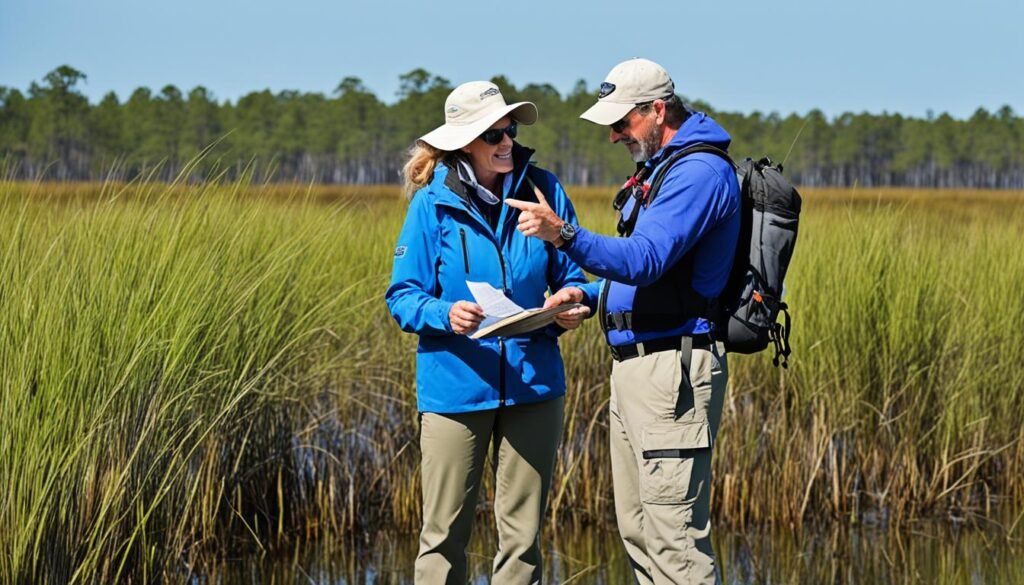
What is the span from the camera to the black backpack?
3.69 metres

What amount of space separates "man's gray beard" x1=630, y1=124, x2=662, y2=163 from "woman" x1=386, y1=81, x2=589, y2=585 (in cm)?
31

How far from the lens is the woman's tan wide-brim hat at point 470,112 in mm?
3797

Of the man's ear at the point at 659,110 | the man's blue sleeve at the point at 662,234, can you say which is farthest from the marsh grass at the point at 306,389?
the man's ear at the point at 659,110

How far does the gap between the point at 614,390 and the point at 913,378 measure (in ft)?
10.9

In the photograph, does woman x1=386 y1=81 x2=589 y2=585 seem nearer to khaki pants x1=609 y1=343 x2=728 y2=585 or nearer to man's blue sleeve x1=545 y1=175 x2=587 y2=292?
man's blue sleeve x1=545 y1=175 x2=587 y2=292

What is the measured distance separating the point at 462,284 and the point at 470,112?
512 millimetres

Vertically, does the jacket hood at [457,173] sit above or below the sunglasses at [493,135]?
below

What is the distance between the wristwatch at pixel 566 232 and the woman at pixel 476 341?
44cm

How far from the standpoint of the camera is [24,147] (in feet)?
343

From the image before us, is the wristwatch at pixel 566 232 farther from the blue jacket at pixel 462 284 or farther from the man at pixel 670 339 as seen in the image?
the blue jacket at pixel 462 284

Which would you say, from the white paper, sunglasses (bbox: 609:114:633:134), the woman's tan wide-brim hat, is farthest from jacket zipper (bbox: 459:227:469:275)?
sunglasses (bbox: 609:114:633:134)

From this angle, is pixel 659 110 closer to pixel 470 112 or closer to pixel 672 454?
pixel 470 112

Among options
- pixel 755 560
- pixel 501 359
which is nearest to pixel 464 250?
pixel 501 359

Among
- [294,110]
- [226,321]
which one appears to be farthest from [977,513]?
[294,110]
